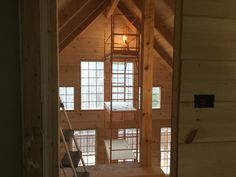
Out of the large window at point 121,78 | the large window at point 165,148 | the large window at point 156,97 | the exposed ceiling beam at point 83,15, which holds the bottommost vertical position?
the large window at point 165,148

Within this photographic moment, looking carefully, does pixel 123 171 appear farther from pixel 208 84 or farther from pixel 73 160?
pixel 208 84

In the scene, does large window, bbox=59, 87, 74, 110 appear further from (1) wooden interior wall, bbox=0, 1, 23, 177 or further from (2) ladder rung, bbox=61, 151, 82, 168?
(1) wooden interior wall, bbox=0, 1, 23, 177

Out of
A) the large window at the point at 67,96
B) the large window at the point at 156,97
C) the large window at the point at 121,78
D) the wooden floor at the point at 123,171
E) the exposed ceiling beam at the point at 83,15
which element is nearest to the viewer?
the wooden floor at the point at 123,171

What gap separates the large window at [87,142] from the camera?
6148mm

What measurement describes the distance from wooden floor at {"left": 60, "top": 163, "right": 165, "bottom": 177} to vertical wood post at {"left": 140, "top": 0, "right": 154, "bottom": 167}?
5.6 inches

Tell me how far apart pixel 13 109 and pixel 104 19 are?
488 centimetres

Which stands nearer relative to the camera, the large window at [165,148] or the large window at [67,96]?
the large window at [67,96]

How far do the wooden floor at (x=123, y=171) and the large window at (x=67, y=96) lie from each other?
9.70 feet

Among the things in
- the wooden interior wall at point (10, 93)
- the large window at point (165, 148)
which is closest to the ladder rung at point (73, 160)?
the wooden interior wall at point (10, 93)

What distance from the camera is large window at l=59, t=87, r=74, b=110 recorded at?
5.84 meters

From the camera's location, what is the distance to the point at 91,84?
19.6 ft

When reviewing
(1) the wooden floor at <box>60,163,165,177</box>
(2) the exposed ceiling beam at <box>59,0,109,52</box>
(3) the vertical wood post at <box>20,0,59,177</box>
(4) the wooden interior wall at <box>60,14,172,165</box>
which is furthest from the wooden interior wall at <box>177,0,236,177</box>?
(4) the wooden interior wall at <box>60,14,172,165</box>

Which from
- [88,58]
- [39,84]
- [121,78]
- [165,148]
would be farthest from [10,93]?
[165,148]

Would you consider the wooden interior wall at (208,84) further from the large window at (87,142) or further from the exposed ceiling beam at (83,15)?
the large window at (87,142)
